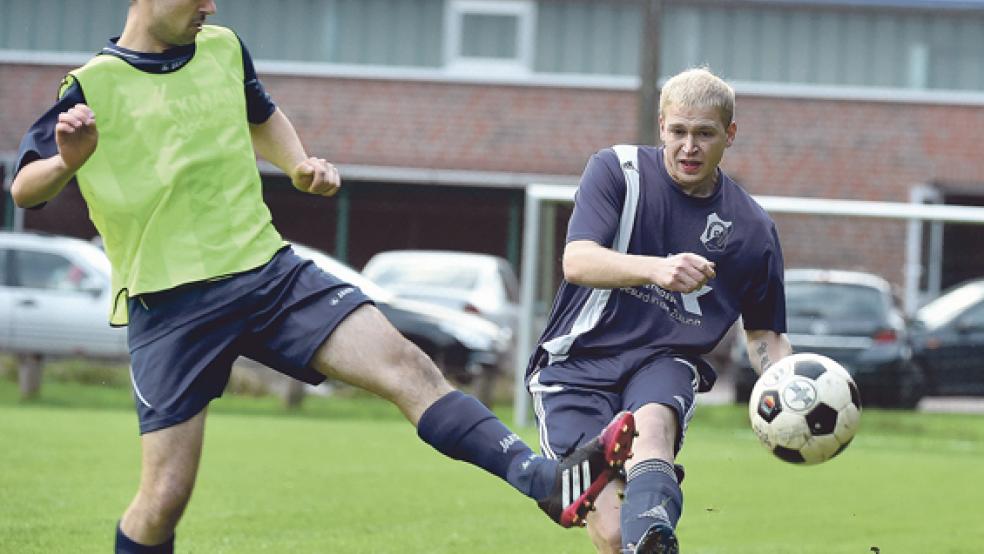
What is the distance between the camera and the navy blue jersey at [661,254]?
557 centimetres

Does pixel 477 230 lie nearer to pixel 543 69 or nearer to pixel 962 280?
pixel 543 69

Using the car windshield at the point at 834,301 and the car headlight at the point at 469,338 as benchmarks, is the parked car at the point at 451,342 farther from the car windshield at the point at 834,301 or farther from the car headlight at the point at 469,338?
the car windshield at the point at 834,301

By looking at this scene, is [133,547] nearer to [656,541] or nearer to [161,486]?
[161,486]

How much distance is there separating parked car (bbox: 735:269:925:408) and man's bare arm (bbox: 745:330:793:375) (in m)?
9.83

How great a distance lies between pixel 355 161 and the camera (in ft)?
89.2

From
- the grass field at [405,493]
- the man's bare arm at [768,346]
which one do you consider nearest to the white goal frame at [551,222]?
the grass field at [405,493]

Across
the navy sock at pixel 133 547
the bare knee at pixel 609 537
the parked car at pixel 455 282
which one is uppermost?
the bare knee at pixel 609 537

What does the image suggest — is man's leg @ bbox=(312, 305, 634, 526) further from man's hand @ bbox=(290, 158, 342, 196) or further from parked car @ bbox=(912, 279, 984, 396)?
parked car @ bbox=(912, 279, 984, 396)

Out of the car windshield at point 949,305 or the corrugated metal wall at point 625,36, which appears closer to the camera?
the car windshield at point 949,305

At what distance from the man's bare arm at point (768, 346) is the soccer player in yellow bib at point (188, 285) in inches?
41.3

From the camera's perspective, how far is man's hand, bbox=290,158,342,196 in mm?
5344

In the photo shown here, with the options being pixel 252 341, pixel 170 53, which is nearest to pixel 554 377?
pixel 252 341

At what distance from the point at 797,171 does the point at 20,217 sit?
11894 millimetres

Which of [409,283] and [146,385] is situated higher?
[146,385]
